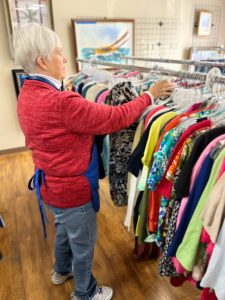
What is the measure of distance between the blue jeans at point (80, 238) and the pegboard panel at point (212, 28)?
12.3 feet

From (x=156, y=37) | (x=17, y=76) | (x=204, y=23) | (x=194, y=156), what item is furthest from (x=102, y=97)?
(x=204, y=23)

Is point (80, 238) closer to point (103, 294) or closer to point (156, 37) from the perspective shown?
point (103, 294)

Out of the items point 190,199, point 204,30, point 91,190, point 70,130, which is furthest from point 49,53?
point 204,30

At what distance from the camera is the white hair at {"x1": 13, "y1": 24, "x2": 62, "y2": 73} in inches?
36.7

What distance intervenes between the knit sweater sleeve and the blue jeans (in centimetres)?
41

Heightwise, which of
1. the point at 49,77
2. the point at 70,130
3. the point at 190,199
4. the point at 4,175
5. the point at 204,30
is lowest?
the point at 4,175

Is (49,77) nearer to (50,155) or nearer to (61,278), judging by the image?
(50,155)

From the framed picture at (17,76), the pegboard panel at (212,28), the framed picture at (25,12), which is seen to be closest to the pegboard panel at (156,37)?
the pegboard panel at (212,28)

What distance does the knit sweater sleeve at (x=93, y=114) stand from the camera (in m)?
0.93

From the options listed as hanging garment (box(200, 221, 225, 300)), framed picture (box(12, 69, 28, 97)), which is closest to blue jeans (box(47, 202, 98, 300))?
hanging garment (box(200, 221, 225, 300))

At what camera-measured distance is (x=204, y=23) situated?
3844 mm

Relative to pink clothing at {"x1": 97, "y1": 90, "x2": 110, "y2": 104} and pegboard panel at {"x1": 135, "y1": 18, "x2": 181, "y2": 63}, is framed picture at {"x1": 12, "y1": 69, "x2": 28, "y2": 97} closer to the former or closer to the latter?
pegboard panel at {"x1": 135, "y1": 18, "x2": 181, "y2": 63}

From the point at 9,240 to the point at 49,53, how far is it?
156cm

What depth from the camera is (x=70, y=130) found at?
0.99m
